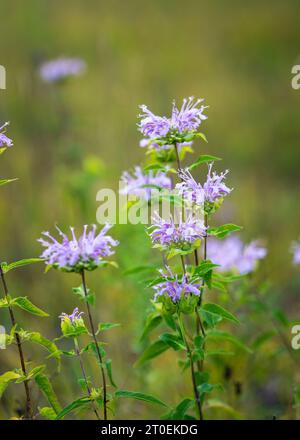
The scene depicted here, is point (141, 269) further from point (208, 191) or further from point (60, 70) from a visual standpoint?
point (60, 70)

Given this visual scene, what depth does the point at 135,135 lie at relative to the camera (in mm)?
5359

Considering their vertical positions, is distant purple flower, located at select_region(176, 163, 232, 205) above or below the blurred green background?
below

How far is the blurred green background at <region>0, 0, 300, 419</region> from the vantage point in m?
2.76

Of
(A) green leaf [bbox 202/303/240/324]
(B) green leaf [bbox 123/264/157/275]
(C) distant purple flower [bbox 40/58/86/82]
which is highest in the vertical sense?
(C) distant purple flower [bbox 40/58/86/82]

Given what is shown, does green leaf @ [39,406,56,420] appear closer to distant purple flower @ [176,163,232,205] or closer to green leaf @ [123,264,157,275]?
green leaf @ [123,264,157,275]

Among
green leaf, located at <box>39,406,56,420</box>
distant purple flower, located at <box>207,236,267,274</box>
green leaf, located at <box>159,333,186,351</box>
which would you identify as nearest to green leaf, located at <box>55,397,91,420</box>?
green leaf, located at <box>39,406,56,420</box>

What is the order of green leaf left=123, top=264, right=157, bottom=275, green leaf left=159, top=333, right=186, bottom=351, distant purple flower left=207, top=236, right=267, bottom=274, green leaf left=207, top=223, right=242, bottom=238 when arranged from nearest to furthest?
green leaf left=207, top=223, right=242, bottom=238, green leaf left=159, top=333, right=186, bottom=351, green leaf left=123, top=264, right=157, bottom=275, distant purple flower left=207, top=236, right=267, bottom=274

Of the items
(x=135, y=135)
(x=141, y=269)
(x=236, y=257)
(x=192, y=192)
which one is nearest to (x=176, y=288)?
(x=192, y=192)

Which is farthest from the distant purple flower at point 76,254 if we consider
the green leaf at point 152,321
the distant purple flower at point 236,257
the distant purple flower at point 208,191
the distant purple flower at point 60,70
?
the distant purple flower at point 60,70

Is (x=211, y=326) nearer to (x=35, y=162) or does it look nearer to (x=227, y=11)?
(x=35, y=162)

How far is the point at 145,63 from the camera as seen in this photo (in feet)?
21.7

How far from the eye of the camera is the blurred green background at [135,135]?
9.04 ft

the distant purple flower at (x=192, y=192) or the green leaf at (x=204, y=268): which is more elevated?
the distant purple flower at (x=192, y=192)

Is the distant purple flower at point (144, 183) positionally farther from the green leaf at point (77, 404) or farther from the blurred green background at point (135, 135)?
the green leaf at point (77, 404)
